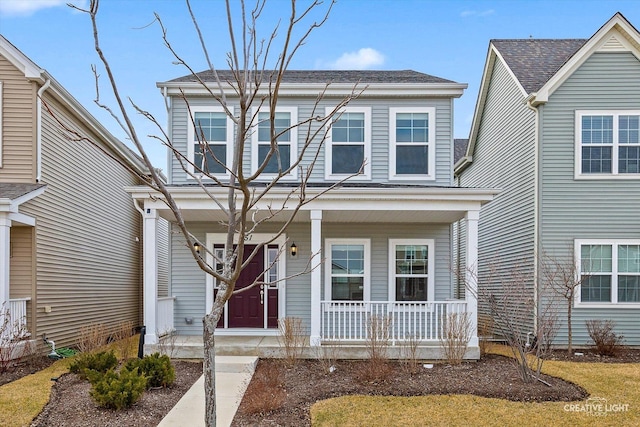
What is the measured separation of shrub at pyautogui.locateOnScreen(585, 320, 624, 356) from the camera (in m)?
9.89

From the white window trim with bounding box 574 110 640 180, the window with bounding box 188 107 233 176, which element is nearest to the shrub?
the white window trim with bounding box 574 110 640 180

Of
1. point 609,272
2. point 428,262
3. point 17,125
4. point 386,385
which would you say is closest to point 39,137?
point 17,125

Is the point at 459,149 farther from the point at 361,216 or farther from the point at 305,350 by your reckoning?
the point at 305,350

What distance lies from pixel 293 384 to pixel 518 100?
9.04 meters

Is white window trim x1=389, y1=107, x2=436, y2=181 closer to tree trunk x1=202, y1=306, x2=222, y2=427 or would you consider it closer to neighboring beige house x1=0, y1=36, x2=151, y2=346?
neighboring beige house x1=0, y1=36, x2=151, y2=346

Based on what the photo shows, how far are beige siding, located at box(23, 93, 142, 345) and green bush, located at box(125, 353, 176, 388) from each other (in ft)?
12.3

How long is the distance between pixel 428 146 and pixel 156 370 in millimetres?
7442

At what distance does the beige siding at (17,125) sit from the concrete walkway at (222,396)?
540 centimetres

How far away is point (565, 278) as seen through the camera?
1009 cm

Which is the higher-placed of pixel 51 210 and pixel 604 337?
pixel 51 210

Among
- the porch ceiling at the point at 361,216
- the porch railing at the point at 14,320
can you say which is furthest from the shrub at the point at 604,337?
the porch railing at the point at 14,320

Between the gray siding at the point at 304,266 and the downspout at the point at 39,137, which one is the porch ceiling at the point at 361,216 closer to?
the gray siding at the point at 304,266

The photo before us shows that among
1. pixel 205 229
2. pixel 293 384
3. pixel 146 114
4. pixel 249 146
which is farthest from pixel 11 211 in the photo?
pixel 146 114

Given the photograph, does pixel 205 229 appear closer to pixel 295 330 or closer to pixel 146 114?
pixel 295 330
